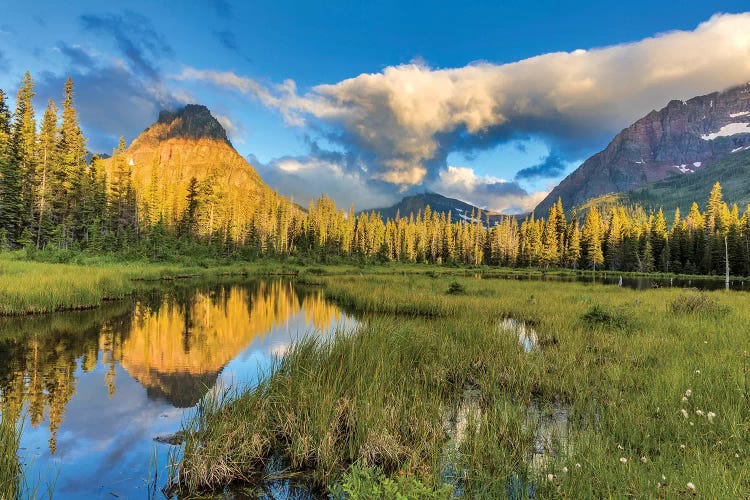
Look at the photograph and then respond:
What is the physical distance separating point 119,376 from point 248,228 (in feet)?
362

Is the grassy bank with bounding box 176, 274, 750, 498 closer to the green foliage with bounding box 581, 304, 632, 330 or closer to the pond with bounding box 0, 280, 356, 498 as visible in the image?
the pond with bounding box 0, 280, 356, 498

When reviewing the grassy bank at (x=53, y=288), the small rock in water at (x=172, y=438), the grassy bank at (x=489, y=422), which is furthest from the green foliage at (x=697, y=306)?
the grassy bank at (x=53, y=288)

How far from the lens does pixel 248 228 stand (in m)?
120

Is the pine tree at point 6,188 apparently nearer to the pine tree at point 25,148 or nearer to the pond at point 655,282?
the pine tree at point 25,148

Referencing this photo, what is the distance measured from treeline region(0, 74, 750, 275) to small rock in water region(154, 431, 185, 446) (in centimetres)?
5258

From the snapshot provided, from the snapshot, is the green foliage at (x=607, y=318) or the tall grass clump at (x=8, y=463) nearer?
the tall grass clump at (x=8, y=463)

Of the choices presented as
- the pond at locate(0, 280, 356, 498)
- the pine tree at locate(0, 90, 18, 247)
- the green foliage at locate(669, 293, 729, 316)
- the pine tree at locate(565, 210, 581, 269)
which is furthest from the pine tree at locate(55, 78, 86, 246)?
the pine tree at locate(565, 210, 581, 269)

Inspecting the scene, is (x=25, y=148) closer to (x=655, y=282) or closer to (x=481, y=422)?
(x=481, y=422)

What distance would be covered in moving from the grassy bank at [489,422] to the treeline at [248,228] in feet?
181

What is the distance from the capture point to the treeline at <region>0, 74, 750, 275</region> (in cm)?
5712

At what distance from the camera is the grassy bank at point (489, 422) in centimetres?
582

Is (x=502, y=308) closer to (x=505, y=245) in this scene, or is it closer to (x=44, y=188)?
(x=44, y=188)

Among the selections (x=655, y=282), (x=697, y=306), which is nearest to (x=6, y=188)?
(x=697, y=306)

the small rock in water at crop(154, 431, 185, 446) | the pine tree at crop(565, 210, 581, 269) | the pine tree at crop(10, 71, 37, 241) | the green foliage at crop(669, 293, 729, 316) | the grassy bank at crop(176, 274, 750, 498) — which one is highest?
the pine tree at crop(10, 71, 37, 241)
